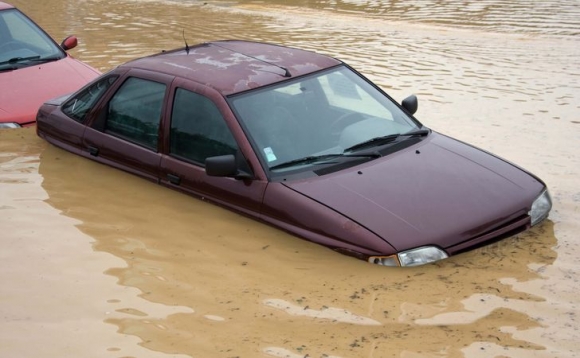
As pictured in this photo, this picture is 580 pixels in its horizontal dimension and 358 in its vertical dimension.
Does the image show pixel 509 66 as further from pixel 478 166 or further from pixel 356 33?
pixel 478 166

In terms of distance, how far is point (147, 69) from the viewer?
26.9 ft

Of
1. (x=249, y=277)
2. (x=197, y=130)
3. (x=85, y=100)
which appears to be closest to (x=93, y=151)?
(x=85, y=100)

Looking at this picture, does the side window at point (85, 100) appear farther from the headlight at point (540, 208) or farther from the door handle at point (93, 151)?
the headlight at point (540, 208)

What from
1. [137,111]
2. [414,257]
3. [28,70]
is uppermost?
[137,111]

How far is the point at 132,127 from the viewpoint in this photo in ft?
26.8

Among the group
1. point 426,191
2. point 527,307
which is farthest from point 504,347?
point 426,191

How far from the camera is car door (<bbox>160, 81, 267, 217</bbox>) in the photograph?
278 inches

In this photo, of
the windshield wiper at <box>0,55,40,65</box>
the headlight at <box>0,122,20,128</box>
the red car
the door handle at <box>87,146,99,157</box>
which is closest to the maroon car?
the door handle at <box>87,146,99,157</box>

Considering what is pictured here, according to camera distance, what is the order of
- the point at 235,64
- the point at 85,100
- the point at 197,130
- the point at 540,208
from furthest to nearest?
the point at 85,100, the point at 235,64, the point at 197,130, the point at 540,208

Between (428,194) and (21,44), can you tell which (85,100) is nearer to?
(21,44)

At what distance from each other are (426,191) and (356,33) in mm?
10539

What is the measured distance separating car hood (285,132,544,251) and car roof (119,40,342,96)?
111cm

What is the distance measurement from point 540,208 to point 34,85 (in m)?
5.85

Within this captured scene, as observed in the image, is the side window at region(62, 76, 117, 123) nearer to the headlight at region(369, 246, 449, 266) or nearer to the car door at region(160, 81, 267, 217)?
the car door at region(160, 81, 267, 217)
